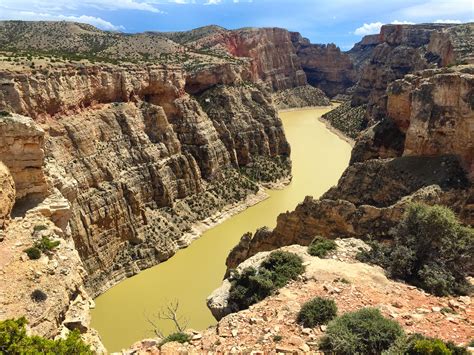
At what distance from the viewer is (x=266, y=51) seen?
368 ft

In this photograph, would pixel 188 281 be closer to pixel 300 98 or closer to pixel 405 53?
pixel 405 53

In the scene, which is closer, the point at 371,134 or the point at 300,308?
the point at 300,308

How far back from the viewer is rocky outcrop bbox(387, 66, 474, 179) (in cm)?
2612

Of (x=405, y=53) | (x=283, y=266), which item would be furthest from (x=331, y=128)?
(x=283, y=266)

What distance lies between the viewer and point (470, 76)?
86.9 ft

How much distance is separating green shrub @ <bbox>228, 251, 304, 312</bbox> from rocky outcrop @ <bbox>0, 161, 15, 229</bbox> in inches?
399

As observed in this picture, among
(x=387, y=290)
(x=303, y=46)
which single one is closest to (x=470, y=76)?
(x=387, y=290)

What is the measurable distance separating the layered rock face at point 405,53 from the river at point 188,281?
2631 cm

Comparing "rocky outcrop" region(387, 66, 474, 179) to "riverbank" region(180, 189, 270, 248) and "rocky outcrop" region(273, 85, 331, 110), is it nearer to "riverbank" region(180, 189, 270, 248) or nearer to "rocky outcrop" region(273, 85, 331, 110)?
"riverbank" region(180, 189, 270, 248)

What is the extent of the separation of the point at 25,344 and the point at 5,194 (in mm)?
9714

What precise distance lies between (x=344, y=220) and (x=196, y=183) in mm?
21791

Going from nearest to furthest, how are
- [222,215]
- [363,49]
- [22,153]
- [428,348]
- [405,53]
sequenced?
[428,348], [22,153], [222,215], [405,53], [363,49]

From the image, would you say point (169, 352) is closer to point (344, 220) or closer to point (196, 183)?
point (344, 220)

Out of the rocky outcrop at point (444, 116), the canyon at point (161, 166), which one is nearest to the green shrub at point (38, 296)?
the canyon at point (161, 166)
